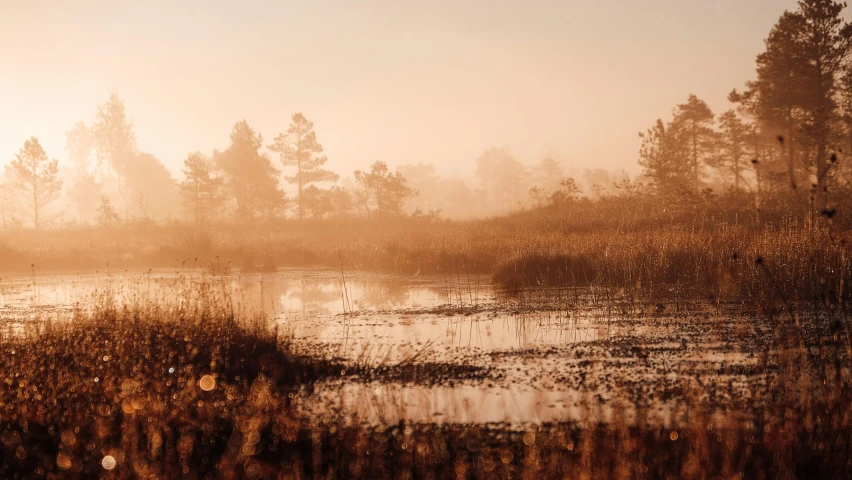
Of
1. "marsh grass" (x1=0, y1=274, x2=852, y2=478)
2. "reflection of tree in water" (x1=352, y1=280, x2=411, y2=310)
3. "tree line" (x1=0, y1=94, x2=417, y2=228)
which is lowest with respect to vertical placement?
"marsh grass" (x1=0, y1=274, x2=852, y2=478)

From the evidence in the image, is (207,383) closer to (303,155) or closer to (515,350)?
(515,350)

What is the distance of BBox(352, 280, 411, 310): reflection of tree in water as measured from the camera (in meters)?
13.8

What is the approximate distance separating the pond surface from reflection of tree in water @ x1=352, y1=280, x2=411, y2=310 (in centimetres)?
7

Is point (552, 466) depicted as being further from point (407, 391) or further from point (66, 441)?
point (66, 441)

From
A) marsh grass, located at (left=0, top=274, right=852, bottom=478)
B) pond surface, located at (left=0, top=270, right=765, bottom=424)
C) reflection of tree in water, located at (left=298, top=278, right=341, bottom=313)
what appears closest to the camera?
marsh grass, located at (left=0, top=274, right=852, bottom=478)

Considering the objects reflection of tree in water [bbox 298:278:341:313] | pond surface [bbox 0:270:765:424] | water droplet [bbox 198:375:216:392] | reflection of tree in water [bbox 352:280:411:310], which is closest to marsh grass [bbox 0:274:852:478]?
water droplet [bbox 198:375:216:392]

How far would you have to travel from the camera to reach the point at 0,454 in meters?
5.05

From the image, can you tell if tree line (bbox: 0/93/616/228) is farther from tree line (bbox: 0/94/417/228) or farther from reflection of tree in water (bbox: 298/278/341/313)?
reflection of tree in water (bbox: 298/278/341/313)

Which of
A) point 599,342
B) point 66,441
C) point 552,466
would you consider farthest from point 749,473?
point 66,441

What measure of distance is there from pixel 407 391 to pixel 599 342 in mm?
3455

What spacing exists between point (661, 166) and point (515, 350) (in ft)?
115

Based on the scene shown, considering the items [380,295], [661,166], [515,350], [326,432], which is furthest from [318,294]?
[661,166]

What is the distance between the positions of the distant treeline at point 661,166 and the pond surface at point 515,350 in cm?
210

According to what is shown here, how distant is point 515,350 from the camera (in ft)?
28.3
